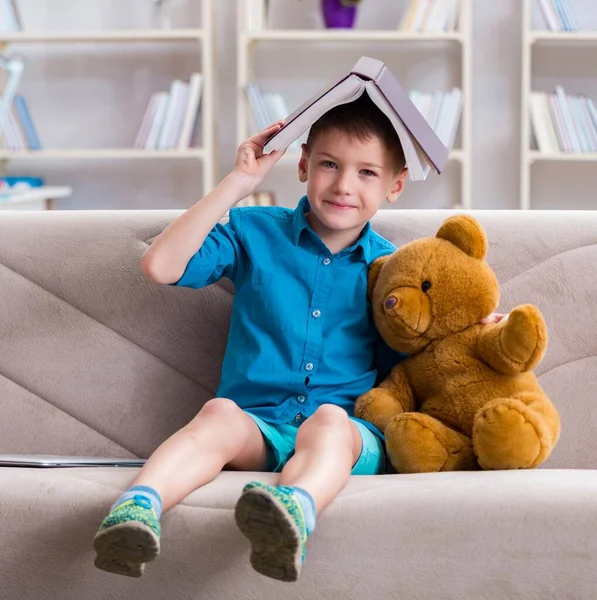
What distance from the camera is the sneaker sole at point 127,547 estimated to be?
1.08 m

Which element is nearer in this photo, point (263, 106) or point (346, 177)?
point (346, 177)

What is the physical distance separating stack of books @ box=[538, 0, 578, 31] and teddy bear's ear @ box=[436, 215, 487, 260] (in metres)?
2.50

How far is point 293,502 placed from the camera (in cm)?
111

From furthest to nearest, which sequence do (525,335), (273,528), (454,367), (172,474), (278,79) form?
(278,79), (454,367), (525,335), (172,474), (273,528)

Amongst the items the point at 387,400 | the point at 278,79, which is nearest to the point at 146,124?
the point at 278,79

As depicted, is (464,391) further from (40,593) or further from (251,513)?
(40,593)

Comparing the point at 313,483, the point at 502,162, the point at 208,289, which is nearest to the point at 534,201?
the point at 502,162

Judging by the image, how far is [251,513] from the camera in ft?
3.56

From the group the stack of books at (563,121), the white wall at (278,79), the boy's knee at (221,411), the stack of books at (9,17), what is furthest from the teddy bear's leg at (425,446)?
the stack of books at (9,17)

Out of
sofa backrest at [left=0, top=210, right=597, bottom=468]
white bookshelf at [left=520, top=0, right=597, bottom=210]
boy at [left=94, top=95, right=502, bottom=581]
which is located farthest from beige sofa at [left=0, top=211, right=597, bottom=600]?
white bookshelf at [left=520, top=0, right=597, bottom=210]

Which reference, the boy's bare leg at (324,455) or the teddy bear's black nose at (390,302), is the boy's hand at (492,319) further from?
the boy's bare leg at (324,455)

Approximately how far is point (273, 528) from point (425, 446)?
14.8 inches

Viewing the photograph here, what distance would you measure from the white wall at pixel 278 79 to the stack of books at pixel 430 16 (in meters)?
0.23

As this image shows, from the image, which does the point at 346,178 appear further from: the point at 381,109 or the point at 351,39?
the point at 351,39
